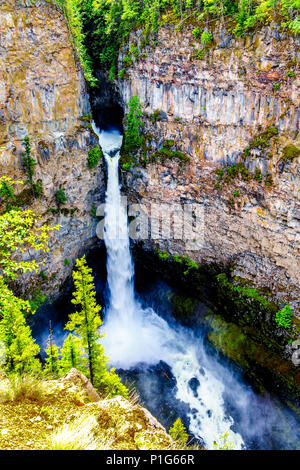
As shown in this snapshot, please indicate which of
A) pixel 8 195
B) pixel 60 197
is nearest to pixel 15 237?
pixel 8 195

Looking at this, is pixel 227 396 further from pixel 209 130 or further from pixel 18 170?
pixel 18 170

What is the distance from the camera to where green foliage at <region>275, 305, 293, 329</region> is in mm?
20464

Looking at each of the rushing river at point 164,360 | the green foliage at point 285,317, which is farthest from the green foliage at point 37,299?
the green foliage at point 285,317

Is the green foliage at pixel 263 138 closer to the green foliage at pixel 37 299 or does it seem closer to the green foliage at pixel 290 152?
the green foliage at pixel 290 152

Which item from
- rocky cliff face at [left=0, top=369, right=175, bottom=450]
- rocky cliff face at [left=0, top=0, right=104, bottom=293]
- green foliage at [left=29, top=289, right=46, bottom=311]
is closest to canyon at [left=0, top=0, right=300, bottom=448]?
rocky cliff face at [left=0, top=0, right=104, bottom=293]

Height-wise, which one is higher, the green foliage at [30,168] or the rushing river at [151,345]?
the green foliage at [30,168]

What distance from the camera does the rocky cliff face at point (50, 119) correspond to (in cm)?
1930

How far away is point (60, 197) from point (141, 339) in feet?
39.8

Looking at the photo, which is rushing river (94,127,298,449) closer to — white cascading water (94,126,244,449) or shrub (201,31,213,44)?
white cascading water (94,126,244,449)

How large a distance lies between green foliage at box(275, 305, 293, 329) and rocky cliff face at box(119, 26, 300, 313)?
0.46 m

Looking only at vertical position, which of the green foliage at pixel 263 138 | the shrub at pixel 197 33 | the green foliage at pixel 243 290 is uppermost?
the shrub at pixel 197 33

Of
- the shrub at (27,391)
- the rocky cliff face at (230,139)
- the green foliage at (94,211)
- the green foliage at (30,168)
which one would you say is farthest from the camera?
the green foliage at (94,211)

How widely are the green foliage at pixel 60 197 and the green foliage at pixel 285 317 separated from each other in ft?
53.0

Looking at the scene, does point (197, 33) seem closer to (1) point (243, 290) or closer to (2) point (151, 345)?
(1) point (243, 290)
